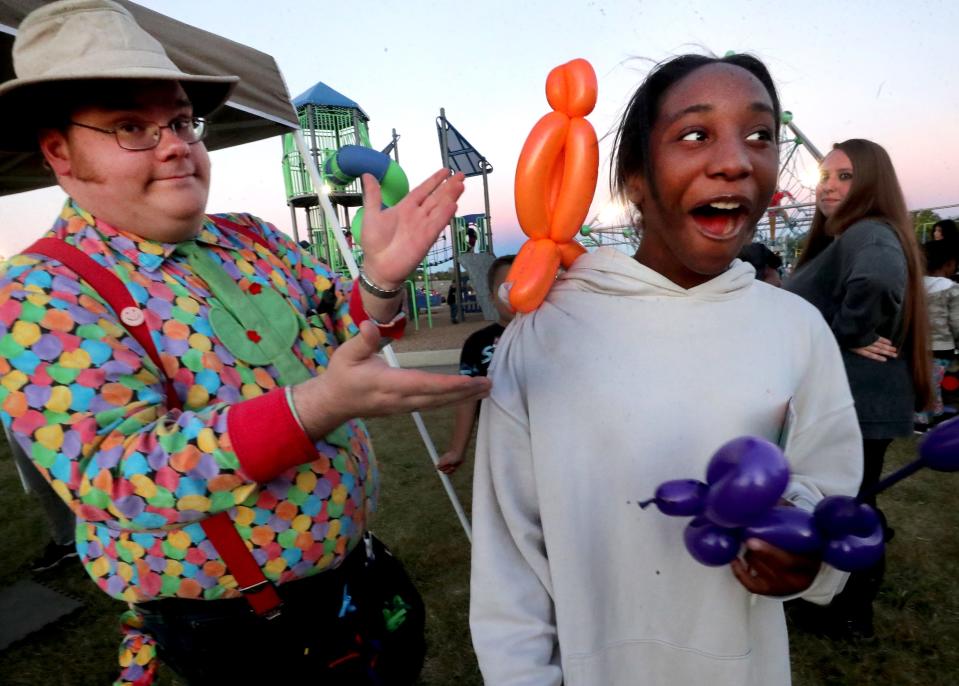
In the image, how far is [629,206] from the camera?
Answer: 116cm

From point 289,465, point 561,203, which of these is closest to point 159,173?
point 289,465

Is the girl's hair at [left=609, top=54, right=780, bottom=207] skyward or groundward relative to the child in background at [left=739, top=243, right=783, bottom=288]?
skyward

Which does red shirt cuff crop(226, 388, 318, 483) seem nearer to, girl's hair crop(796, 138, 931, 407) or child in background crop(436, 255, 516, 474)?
child in background crop(436, 255, 516, 474)

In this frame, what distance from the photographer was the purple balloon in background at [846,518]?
686 millimetres

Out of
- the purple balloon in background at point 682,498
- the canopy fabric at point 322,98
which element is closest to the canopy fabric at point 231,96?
the purple balloon in background at point 682,498

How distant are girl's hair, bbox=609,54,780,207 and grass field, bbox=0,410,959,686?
86.3 inches

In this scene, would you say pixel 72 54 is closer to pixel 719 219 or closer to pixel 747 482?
pixel 719 219

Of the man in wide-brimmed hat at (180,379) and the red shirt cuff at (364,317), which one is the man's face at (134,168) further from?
the red shirt cuff at (364,317)

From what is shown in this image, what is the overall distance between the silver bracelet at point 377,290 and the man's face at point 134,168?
0.39 m

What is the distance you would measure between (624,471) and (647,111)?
0.71m

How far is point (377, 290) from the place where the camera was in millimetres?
1196

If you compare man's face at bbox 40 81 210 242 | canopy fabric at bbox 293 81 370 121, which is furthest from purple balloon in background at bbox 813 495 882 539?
canopy fabric at bbox 293 81 370 121

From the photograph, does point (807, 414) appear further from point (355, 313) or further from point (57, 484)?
point (57, 484)

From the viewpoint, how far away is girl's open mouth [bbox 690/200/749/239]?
96 cm
